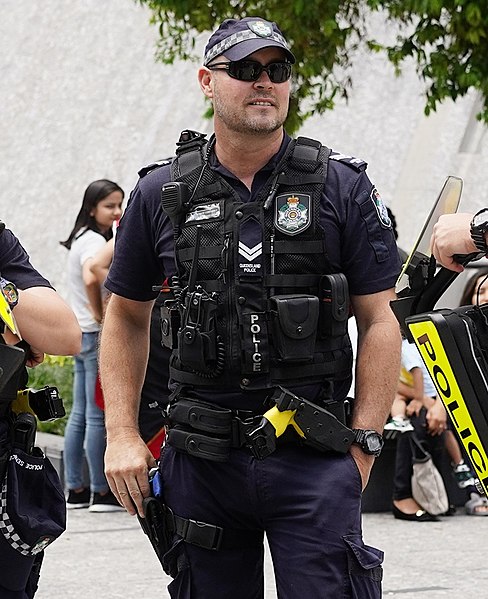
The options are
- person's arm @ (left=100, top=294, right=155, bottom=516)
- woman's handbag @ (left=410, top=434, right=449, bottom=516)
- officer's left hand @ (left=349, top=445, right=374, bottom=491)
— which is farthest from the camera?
woman's handbag @ (left=410, top=434, right=449, bottom=516)

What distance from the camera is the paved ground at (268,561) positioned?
653cm

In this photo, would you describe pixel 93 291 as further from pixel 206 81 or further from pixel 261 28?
pixel 261 28

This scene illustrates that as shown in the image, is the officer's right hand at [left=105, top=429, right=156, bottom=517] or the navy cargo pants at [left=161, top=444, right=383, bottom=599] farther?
the officer's right hand at [left=105, top=429, right=156, bottom=517]

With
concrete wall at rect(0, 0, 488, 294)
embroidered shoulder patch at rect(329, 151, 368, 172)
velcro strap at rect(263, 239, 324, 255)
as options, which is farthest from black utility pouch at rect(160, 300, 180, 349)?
concrete wall at rect(0, 0, 488, 294)

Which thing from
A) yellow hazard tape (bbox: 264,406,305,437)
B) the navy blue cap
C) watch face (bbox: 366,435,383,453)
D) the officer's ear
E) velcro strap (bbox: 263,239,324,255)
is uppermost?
the navy blue cap

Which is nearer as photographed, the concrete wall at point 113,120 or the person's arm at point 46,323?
the person's arm at point 46,323

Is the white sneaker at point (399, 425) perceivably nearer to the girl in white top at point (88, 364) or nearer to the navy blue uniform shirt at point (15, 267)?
the girl in white top at point (88, 364)

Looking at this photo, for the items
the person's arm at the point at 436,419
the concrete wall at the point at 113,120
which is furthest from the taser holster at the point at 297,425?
the concrete wall at the point at 113,120

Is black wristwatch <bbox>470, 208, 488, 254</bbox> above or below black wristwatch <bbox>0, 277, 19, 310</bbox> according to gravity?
above

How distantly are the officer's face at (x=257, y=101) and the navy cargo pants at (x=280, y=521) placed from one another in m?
0.90

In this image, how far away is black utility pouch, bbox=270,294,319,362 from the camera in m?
3.61

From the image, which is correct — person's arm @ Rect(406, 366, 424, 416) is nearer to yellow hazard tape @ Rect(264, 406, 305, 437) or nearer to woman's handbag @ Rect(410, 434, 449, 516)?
woman's handbag @ Rect(410, 434, 449, 516)

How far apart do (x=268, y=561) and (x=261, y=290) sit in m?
2.84

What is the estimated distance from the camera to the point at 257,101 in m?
3.72
